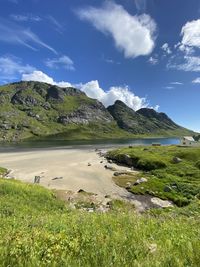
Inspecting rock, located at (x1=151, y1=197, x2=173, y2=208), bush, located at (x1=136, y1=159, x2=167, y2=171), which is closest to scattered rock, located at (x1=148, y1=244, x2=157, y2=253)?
rock, located at (x1=151, y1=197, x2=173, y2=208)

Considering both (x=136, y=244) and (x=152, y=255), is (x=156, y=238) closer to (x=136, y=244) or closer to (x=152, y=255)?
(x=136, y=244)

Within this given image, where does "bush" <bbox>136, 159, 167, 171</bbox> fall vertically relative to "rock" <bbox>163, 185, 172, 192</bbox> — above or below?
above

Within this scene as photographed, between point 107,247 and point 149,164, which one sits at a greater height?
point 107,247

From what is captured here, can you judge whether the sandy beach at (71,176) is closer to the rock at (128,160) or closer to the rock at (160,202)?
the rock at (160,202)

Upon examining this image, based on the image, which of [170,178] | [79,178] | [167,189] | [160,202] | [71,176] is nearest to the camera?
[160,202]

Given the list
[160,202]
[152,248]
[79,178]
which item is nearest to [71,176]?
[79,178]

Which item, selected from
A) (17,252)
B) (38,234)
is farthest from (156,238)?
(17,252)

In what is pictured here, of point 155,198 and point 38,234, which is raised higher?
point 38,234

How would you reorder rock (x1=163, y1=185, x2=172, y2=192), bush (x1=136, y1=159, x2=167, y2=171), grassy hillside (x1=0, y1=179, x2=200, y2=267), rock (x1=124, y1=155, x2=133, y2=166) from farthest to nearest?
1. rock (x1=124, y1=155, x2=133, y2=166)
2. bush (x1=136, y1=159, x2=167, y2=171)
3. rock (x1=163, y1=185, x2=172, y2=192)
4. grassy hillside (x1=0, y1=179, x2=200, y2=267)

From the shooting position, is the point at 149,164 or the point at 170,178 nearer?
the point at 170,178

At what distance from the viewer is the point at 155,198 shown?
4316 centimetres

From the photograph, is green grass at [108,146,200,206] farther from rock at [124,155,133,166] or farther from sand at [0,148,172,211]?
sand at [0,148,172,211]

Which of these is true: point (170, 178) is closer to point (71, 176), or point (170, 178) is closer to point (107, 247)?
point (71, 176)

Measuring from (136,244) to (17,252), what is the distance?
2.40m
